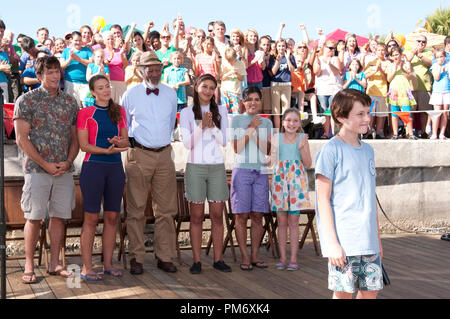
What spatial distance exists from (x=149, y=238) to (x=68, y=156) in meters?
2.70

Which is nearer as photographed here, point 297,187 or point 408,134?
point 297,187

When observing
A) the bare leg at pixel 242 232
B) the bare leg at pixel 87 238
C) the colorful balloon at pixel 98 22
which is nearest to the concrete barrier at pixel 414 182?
the bare leg at pixel 242 232

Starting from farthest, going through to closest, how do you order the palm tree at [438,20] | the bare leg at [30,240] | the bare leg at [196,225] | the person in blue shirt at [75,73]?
the palm tree at [438,20]
the person in blue shirt at [75,73]
the bare leg at [196,225]
the bare leg at [30,240]

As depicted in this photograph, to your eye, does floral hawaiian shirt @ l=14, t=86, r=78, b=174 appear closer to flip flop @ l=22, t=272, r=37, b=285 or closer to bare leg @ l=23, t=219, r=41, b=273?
bare leg @ l=23, t=219, r=41, b=273

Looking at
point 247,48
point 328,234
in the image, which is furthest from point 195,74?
point 328,234

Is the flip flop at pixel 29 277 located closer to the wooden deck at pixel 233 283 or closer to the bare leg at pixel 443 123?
the wooden deck at pixel 233 283

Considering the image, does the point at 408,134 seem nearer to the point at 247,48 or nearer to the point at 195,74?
the point at 247,48

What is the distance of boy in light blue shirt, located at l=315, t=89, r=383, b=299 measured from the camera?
3.67 meters

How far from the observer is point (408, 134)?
1049cm

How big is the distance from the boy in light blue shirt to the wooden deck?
1933 mm

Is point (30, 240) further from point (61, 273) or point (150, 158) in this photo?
point (150, 158)

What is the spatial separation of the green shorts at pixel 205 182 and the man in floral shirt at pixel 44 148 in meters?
1.21

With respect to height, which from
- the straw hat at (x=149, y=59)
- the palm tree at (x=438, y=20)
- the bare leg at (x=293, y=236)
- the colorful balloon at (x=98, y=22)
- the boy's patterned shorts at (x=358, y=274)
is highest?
the palm tree at (x=438, y=20)

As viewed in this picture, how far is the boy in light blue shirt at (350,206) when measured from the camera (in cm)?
367
